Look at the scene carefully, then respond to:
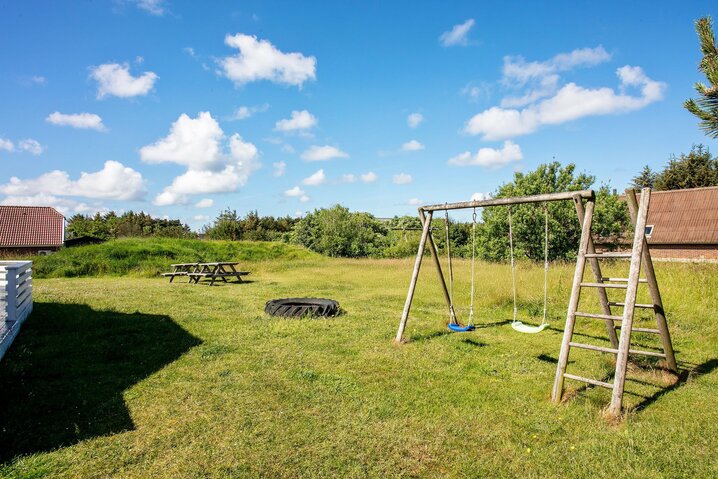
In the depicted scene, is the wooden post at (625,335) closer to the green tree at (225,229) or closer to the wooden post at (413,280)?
the wooden post at (413,280)

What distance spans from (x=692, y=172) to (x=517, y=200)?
128ft

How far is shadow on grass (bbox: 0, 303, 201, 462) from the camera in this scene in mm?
3891

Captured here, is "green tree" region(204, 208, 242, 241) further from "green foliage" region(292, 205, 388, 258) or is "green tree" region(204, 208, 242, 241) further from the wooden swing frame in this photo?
the wooden swing frame

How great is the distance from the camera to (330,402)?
4.63 meters

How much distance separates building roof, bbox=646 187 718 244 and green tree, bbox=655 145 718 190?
718 cm

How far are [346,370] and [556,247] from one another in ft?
78.3

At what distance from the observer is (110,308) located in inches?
378

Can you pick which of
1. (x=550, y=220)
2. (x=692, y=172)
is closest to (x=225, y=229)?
(x=550, y=220)

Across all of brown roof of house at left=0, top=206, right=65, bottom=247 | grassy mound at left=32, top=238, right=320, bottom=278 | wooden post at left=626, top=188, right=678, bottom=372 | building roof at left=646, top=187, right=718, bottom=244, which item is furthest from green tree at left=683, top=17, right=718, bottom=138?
brown roof of house at left=0, top=206, right=65, bottom=247

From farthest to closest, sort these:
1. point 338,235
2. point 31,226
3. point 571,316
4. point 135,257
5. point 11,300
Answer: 1. point 338,235
2. point 31,226
3. point 135,257
4. point 11,300
5. point 571,316

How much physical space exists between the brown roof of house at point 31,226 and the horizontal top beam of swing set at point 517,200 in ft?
108

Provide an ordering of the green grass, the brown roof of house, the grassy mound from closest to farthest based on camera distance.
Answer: the green grass, the grassy mound, the brown roof of house

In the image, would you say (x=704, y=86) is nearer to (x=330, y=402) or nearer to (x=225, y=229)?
(x=330, y=402)

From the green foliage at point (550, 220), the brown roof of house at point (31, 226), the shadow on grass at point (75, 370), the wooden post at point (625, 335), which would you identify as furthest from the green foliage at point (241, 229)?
the wooden post at point (625, 335)
